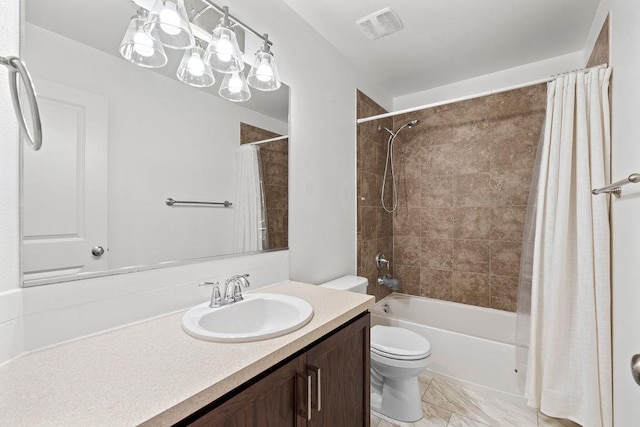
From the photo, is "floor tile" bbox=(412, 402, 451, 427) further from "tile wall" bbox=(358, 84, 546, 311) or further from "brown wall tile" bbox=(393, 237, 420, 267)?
"brown wall tile" bbox=(393, 237, 420, 267)

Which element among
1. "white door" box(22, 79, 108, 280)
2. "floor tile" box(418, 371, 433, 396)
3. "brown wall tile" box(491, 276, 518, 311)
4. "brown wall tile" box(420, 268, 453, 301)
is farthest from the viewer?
"brown wall tile" box(420, 268, 453, 301)

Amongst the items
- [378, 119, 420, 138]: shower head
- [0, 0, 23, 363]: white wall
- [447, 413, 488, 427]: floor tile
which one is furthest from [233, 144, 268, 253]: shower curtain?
[378, 119, 420, 138]: shower head

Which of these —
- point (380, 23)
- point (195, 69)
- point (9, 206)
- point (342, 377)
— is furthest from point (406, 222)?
point (9, 206)

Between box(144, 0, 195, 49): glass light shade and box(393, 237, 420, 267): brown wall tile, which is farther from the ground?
box(144, 0, 195, 49): glass light shade

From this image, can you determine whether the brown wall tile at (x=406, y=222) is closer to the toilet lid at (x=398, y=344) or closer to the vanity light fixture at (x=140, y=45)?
the toilet lid at (x=398, y=344)

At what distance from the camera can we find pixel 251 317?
1224 mm

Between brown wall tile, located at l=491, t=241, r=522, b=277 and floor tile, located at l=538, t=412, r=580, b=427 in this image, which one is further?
brown wall tile, located at l=491, t=241, r=522, b=277

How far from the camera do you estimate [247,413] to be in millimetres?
748

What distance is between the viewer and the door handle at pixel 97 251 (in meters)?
0.94

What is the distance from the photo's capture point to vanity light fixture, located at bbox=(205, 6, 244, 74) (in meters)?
1.23

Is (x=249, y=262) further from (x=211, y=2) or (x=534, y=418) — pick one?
(x=534, y=418)

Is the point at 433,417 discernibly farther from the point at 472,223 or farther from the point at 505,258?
the point at 472,223

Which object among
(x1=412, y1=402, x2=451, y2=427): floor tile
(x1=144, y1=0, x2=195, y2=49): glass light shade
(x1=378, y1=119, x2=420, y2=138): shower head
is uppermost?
(x1=378, y1=119, x2=420, y2=138): shower head

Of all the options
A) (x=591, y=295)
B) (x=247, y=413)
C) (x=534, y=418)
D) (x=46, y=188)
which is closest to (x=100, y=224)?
(x=46, y=188)
